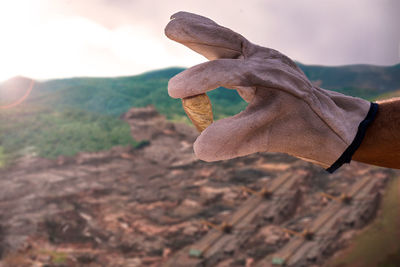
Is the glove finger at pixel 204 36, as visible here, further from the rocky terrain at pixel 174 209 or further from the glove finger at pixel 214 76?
the rocky terrain at pixel 174 209

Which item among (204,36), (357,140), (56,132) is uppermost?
(204,36)

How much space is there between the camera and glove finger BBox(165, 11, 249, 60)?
62 cm

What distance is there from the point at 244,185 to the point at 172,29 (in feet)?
13.0

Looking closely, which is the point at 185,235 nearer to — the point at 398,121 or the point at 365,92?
the point at 365,92

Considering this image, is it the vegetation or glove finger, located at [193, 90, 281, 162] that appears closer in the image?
glove finger, located at [193, 90, 281, 162]

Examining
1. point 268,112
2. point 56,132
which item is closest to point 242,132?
point 268,112

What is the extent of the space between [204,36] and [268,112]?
6.3 inches

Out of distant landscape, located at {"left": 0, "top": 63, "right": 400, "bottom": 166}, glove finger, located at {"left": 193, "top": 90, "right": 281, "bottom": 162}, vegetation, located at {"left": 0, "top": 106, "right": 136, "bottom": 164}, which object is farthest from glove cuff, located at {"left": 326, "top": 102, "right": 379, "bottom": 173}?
vegetation, located at {"left": 0, "top": 106, "right": 136, "bottom": 164}

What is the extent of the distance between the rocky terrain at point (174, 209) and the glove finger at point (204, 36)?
355 cm

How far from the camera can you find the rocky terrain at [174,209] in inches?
158

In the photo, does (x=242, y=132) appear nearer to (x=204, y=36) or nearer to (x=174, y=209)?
(x=204, y=36)

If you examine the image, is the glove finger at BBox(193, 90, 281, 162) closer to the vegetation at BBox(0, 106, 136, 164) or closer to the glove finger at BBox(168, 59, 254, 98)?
the glove finger at BBox(168, 59, 254, 98)

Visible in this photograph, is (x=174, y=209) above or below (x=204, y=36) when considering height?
below

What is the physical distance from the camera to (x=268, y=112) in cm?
59
